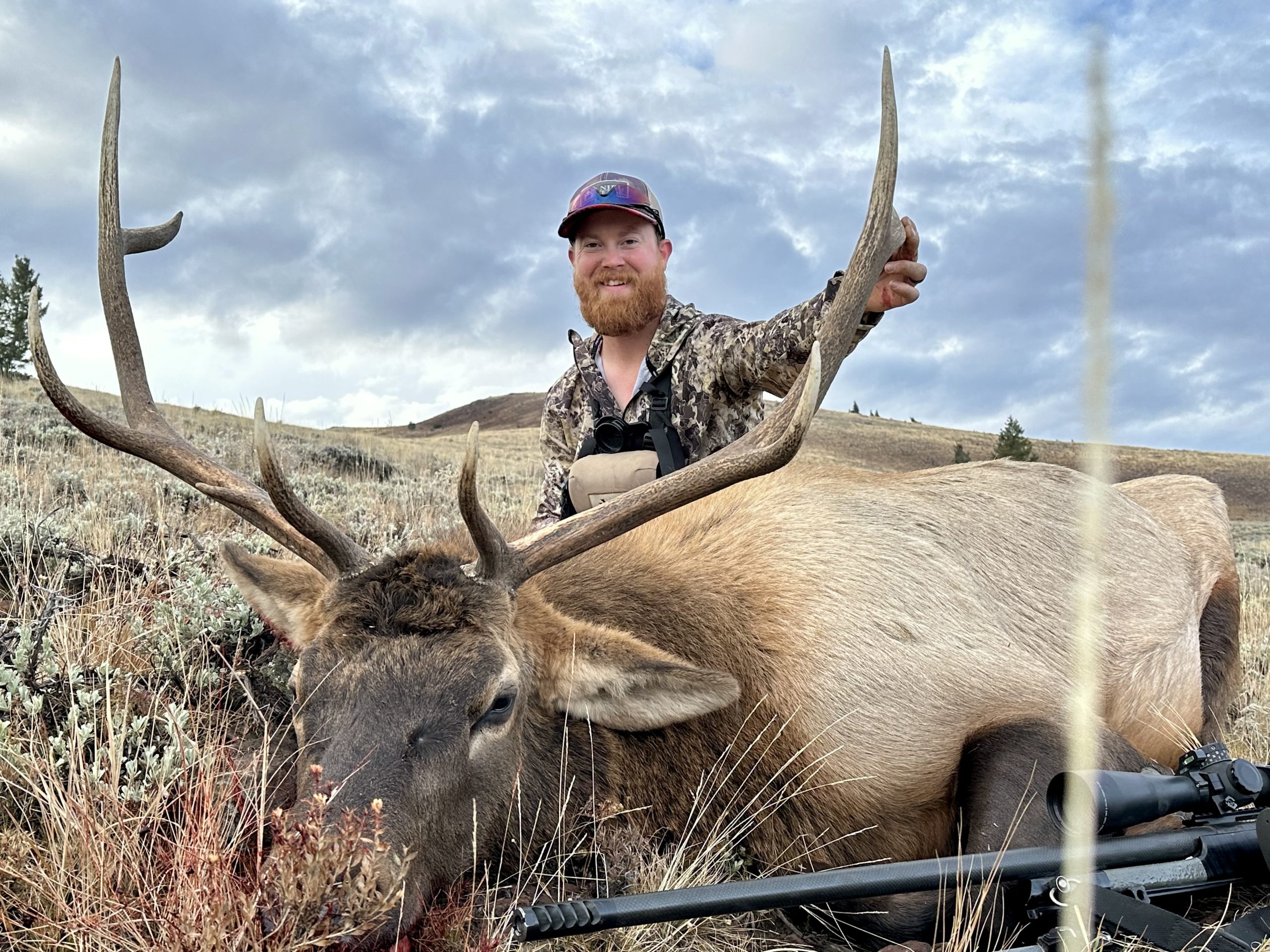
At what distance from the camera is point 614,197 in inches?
241

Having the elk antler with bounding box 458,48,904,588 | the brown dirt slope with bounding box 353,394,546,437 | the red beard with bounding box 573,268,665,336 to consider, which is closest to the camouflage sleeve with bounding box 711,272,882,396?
the elk antler with bounding box 458,48,904,588

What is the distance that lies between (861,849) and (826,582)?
39.5 inches

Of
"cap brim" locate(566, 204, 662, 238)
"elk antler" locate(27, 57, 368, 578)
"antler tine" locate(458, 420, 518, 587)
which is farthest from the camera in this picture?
"cap brim" locate(566, 204, 662, 238)

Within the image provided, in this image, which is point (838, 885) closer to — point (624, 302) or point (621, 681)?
point (621, 681)

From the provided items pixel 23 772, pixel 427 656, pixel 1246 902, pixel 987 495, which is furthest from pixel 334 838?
pixel 987 495

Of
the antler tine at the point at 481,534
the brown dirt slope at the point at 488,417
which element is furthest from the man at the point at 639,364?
the brown dirt slope at the point at 488,417

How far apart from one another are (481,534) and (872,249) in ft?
6.56

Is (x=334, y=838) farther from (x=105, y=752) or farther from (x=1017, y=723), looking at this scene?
(x=1017, y=723)

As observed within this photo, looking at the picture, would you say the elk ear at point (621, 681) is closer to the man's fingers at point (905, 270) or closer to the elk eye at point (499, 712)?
the elk eye at point (499, 712)

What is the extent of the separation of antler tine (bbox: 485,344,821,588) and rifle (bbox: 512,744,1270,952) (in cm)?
121

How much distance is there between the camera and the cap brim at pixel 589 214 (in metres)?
6.11

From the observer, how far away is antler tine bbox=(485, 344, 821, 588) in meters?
3.36

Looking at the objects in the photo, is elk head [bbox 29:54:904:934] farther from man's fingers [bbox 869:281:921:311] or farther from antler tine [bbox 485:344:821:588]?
man's fingers [bbox 869:281:921:311]

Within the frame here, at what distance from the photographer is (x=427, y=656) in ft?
9.34
